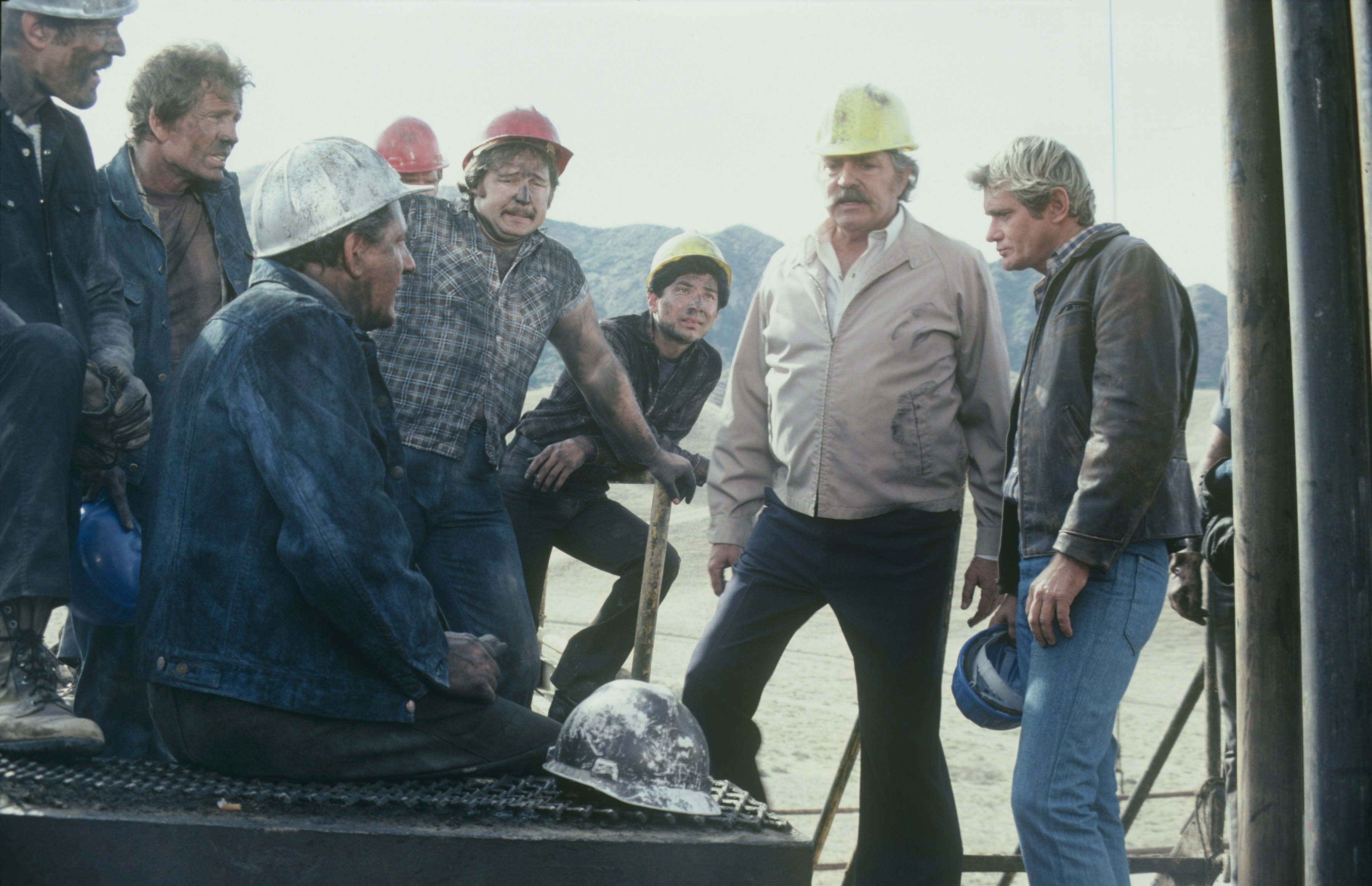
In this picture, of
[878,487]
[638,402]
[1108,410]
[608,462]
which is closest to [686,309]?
[638,402]

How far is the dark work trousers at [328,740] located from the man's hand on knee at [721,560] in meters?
1.15

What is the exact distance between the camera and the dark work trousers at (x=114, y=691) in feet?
10.1

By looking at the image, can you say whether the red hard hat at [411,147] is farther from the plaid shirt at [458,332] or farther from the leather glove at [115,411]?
the leather glove at [115,411]

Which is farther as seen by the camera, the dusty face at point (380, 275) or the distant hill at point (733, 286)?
the distant hill at point (733, 286)

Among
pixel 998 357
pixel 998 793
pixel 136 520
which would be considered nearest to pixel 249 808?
pixel 136 520

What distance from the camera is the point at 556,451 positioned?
13.9 feet

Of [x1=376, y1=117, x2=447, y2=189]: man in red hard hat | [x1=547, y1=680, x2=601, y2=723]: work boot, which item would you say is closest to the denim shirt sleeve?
[x1=547, y1=680, x2=601, y2=723]: work boot

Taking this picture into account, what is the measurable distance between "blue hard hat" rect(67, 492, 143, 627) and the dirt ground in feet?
9.17

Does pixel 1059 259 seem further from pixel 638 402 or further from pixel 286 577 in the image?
pixel 638 402

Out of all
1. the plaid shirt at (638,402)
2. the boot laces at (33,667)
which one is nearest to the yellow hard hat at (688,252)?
the plaid shirt at (638,402)

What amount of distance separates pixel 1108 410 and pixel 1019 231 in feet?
1.81

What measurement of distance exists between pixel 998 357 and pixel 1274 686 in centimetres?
112

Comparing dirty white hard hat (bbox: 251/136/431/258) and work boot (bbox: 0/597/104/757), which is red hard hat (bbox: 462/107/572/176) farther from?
work boot (bbox: 0/597/104/757)

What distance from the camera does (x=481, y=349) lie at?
138 inches
